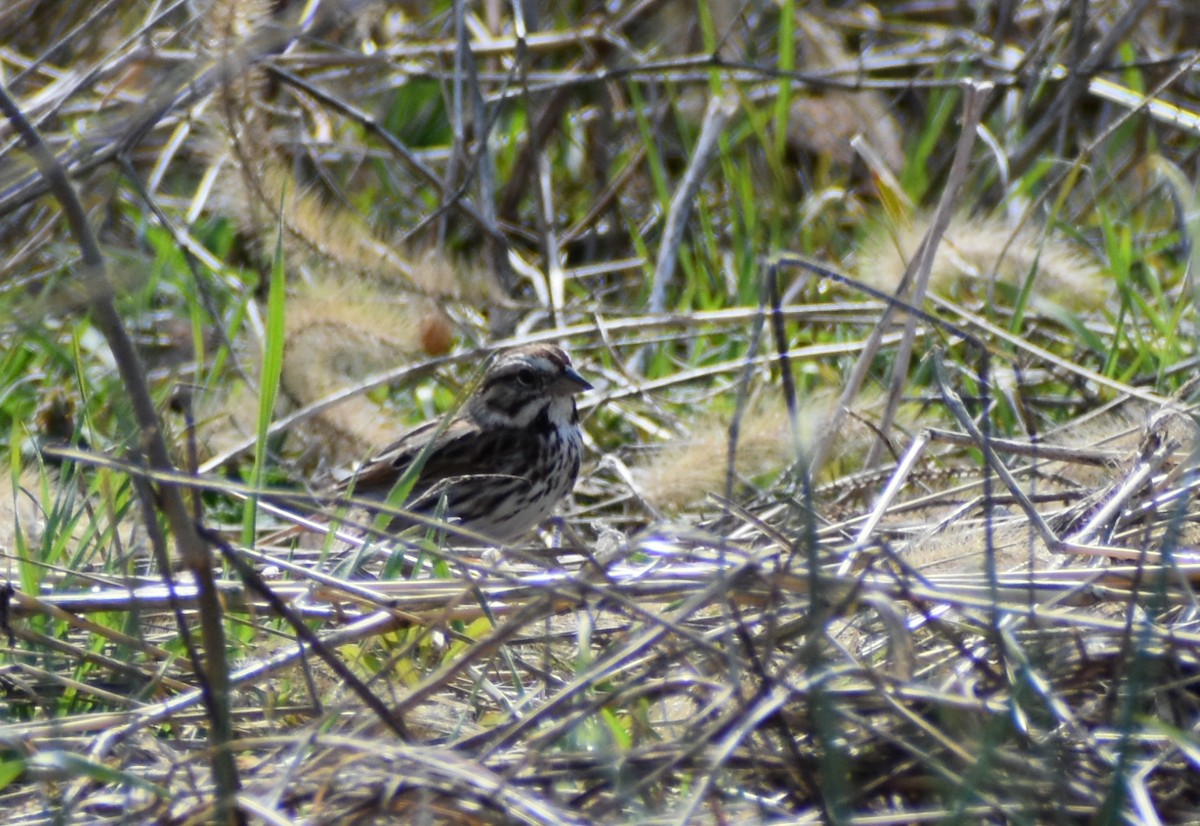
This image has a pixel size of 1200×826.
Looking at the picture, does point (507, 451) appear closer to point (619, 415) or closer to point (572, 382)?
point (572, 382)

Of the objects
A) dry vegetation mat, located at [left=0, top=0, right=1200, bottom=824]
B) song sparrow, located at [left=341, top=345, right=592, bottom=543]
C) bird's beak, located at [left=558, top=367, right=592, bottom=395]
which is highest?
dry vegetation mat, located at [left=0, top=0, right=1200, bottom=824]

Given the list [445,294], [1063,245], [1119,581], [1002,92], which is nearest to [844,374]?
[1063,245]

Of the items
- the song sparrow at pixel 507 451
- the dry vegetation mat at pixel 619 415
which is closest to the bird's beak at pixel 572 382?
the song sparrow at pixel 507 451

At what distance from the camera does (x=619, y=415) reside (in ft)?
15.1

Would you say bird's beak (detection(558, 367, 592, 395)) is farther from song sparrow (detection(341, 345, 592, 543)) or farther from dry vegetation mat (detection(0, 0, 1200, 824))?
dry vegetation mat (detection(0, 0, 1200, 824))

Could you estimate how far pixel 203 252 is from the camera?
4.95m

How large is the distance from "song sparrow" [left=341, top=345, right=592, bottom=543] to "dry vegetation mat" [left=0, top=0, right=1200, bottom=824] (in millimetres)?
109

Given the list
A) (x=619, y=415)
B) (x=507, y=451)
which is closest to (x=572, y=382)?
(x=507, y=451)

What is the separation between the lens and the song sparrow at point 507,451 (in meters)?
3.91

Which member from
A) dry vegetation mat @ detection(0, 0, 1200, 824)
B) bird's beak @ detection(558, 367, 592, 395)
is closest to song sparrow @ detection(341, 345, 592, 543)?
bird's beak @ detection(558, 367, 592, 395)

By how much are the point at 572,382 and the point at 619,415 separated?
1.85ft

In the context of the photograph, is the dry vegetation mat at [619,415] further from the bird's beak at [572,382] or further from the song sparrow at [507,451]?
the bird's beak at [572,382]

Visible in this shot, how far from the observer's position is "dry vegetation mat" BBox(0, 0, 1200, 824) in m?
1.80

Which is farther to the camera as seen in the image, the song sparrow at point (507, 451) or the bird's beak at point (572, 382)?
the bird's beak at point (572, 382)
